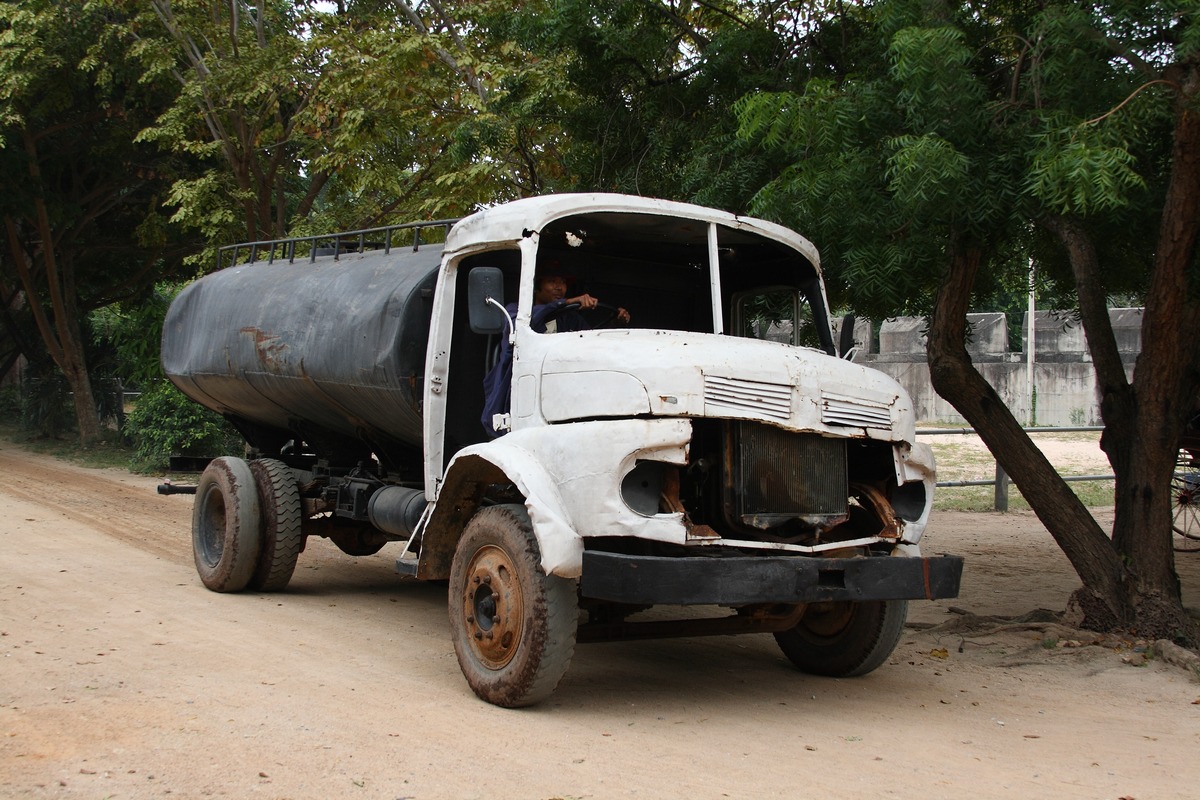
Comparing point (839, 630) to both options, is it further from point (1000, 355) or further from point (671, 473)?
point (1000, 355)

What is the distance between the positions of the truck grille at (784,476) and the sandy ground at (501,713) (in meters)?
1.03

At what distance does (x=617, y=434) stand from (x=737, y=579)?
0.86 m

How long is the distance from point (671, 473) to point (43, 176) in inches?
872

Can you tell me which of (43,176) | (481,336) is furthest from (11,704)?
(43,176)

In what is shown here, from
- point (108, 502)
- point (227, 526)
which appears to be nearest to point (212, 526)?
point (227, 526)

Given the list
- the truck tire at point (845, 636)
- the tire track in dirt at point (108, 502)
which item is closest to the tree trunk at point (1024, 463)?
the truck tire at point (845, 636)

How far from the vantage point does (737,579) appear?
5734 millimetres

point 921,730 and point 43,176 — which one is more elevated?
point 43,176

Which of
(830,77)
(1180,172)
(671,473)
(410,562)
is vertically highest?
(830,77)

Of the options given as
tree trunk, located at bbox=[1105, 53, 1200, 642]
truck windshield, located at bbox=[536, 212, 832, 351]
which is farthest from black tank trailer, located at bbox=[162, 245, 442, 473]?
tree trunk, located at bbox=[1105, 53, 1200, 642]

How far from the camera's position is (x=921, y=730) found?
19.9 ft

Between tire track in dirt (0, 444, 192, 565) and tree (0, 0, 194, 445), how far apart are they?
484cm

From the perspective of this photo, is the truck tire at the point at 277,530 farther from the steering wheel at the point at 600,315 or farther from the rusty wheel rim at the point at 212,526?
the steering wheel at the point at 600,315

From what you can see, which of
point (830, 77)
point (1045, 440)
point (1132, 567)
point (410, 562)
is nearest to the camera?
point (410, 562)
